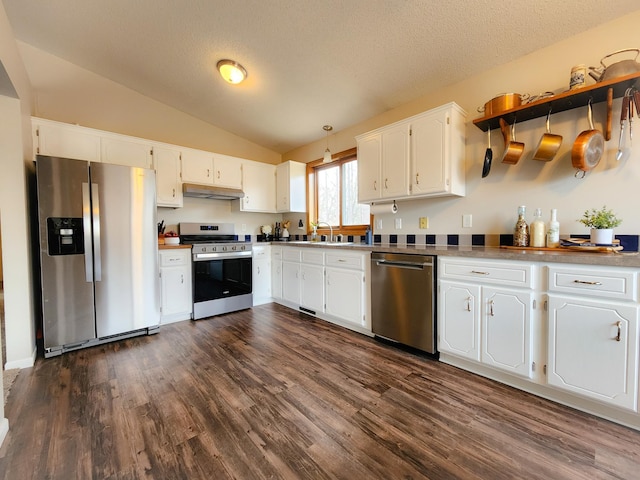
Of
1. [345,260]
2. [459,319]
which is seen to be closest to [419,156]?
[345,260]

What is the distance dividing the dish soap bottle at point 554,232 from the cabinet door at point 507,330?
0.53 meters

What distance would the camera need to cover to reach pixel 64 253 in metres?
2.35

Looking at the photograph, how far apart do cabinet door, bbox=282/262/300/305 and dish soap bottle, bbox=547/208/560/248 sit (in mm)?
2482

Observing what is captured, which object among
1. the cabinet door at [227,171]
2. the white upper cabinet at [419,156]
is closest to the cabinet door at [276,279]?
the cabinet door at [227,171]

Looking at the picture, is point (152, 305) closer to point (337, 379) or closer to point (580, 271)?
point (337, 379)

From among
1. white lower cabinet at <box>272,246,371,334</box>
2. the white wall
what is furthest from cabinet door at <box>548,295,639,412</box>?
white lower cabinet at <box>272,246,371,334</box>

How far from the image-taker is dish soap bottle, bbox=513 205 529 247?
2055 mm

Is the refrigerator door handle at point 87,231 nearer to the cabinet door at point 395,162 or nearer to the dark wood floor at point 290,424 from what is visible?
the dark wood floor at point 290,424

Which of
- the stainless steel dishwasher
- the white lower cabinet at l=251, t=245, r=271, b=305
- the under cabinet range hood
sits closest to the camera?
the stainless steel dishwasher

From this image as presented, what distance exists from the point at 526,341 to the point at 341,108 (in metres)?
2.85

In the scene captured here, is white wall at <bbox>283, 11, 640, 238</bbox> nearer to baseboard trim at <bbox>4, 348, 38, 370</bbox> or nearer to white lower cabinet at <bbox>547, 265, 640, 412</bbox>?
white lower cabinet at <bbox>547, 265, 640, 412</bbox>

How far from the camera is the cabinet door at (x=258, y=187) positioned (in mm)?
3992

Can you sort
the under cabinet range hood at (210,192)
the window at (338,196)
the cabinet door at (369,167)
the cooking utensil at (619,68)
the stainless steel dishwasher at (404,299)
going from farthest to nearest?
the window at (338,196), the under cabinet range hood at (210,192), the cabinet door at (369,167), the stainless steel dishwasher at (404,299), the cooking utensil at (619,68)

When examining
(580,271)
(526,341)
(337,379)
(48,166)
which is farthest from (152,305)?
(580,271)
